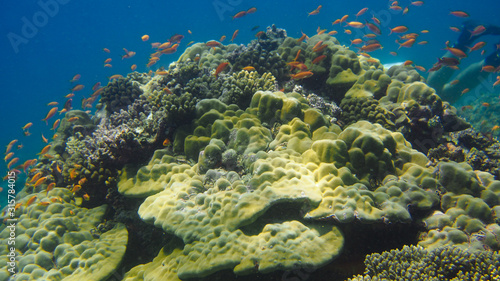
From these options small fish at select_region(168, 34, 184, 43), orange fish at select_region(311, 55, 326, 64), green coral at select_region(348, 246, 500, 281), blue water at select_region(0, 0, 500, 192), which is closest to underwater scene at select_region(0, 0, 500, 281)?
green coral at select_region(348, 246, 500, 281)

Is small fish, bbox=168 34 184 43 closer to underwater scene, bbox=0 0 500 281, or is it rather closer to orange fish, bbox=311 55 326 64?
underwater scene, bbox=0 0 500 281

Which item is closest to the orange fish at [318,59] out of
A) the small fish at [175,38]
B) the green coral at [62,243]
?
the small fish at [175,38]

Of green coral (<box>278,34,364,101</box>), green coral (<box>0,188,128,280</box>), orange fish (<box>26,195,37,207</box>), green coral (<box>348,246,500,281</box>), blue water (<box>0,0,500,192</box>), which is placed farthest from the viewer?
blue water (<box>0,0,500,192</box>)

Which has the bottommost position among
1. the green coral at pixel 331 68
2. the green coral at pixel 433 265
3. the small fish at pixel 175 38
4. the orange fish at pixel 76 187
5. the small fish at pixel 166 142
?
the green coral at pixel 433 265

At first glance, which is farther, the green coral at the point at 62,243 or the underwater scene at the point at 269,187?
the green coral at the point at 62,243

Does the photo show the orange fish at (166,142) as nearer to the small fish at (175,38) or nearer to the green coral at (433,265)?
the green coral at (433,265)

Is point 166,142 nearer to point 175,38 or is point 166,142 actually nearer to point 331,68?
point 331,68

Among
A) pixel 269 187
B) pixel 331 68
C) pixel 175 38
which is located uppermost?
pixel 175 38

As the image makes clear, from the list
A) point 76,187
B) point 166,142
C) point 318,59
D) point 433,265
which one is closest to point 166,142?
point 166,142

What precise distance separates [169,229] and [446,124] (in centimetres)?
757

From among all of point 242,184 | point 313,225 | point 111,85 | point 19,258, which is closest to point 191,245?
point 242,184

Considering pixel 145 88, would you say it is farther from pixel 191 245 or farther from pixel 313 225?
pixel 313 225

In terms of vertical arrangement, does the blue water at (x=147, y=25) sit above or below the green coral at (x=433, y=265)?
above

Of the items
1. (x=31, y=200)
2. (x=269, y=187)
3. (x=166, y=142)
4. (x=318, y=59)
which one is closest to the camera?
(x=269, y=187)
